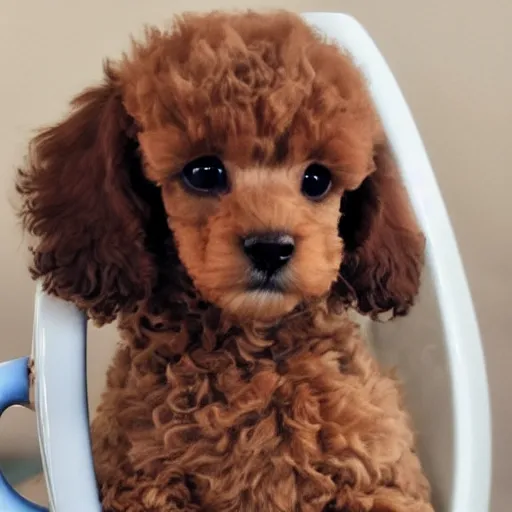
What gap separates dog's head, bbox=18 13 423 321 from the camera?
59cm

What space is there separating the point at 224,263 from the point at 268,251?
32 millimetres

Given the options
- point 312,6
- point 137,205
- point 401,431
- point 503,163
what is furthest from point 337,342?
point 312,6

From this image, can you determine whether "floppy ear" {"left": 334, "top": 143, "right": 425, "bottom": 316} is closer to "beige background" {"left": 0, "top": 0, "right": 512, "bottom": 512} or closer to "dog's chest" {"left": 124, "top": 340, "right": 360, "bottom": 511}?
"dog's chest" {"left": 124, "top": 340, "right": 360, "bottom": 511}

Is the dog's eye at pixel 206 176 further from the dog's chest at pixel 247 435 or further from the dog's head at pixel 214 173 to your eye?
the dog's chest at pixel 247 435

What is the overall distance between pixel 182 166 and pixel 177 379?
17cm

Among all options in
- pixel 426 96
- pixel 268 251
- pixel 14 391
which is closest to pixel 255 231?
pixel 268 251

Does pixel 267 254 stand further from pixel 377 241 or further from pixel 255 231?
pixel 377 241

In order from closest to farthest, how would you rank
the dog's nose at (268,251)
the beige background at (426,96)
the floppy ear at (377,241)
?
the dog's nose at (268,251) < the floppy ear at (377,241) < the beige background at (426,96)

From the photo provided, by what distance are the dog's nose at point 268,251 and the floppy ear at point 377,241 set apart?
0.14m

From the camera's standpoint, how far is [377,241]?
71cm

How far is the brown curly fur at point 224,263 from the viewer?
60 cm

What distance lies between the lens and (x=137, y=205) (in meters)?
0.66

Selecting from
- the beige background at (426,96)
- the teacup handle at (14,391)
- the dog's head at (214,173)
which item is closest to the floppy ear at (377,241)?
the dog's head at (214,173)

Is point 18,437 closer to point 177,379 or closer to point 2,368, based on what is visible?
point 2,368
